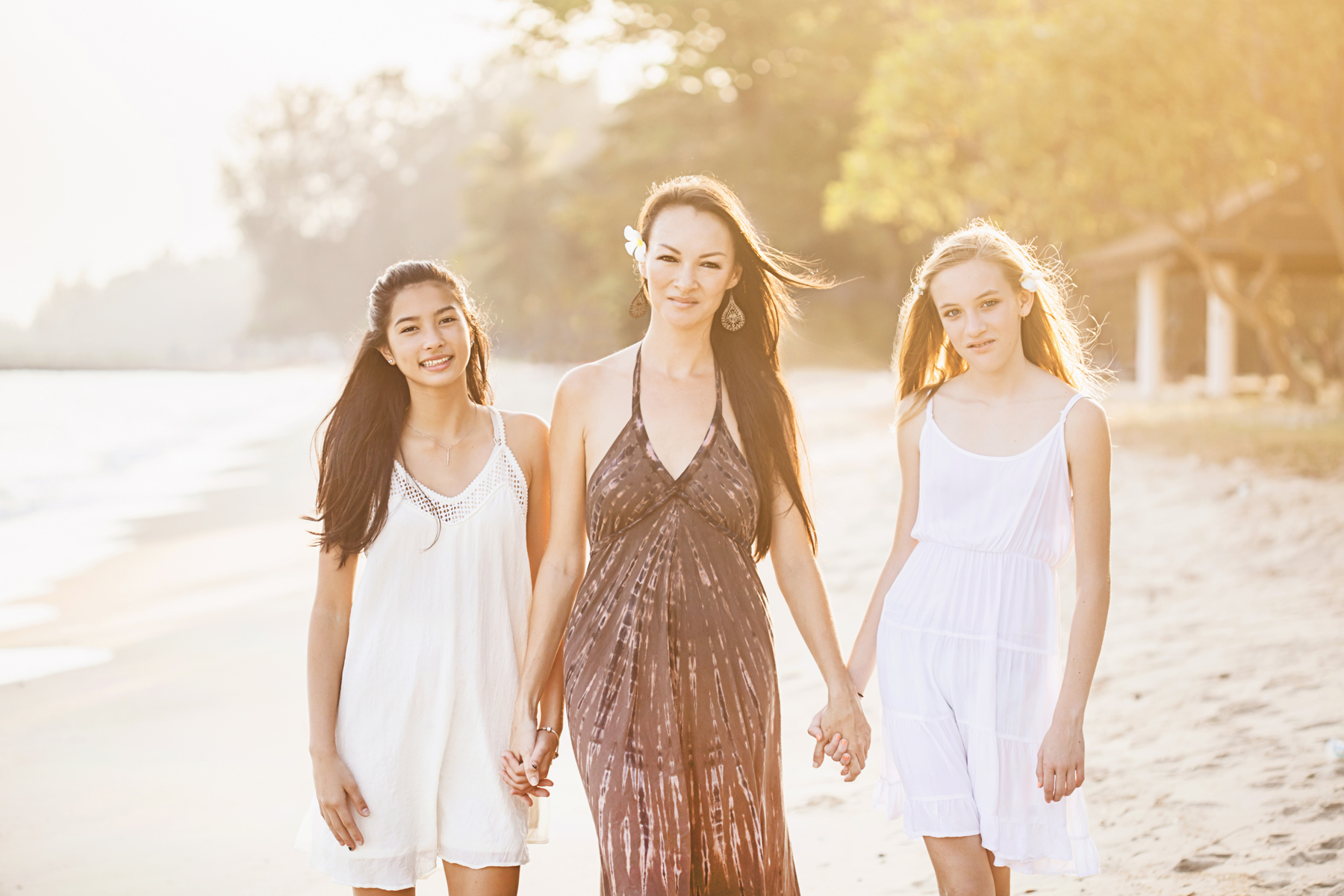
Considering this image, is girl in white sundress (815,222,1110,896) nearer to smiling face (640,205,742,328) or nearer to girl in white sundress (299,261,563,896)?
smiling face (640,205,742,328)

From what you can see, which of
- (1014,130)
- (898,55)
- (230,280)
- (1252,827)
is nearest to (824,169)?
(898,55)

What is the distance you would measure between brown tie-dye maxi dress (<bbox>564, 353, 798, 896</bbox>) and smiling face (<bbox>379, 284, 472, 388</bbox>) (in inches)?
16.1

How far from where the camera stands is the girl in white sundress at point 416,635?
8.53ft

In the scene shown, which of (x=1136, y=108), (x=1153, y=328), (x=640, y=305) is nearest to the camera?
(x=640, y=305)

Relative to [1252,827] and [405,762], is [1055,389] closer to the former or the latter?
[405,762]

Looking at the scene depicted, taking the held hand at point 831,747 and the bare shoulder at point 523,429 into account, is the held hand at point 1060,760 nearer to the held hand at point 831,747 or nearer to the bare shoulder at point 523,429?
the held hand at point 831,747

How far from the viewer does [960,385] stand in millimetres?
2932

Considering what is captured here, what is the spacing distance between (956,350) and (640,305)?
79 centimetres

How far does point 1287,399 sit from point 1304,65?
613 cm

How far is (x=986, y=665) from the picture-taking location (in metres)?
2.65

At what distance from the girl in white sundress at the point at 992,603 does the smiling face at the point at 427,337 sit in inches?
43.8

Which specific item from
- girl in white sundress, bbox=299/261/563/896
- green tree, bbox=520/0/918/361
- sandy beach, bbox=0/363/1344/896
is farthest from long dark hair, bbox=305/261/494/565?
green tree, bbox=520/0/918/361

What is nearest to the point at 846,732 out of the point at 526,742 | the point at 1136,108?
the point at 526,742

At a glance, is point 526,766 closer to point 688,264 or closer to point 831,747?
point 831,747
